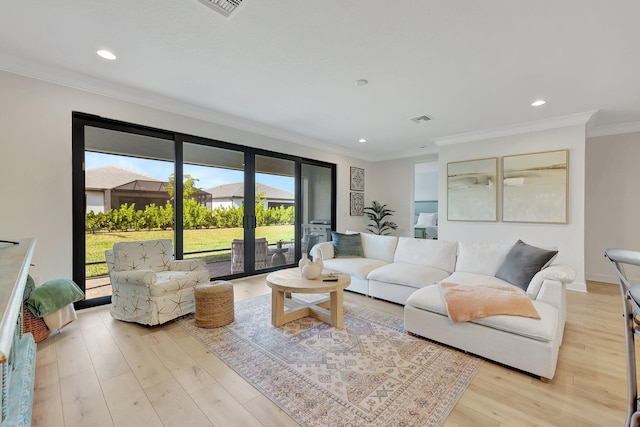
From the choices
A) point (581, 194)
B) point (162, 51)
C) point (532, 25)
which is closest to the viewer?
point (532, 25)

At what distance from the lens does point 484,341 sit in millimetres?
2107

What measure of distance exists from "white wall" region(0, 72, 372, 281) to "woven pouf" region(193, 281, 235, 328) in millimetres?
1541

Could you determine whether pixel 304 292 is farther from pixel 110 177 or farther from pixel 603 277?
pixel 603 277

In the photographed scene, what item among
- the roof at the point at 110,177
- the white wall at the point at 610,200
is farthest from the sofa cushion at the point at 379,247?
the white wall at the point at 610,200

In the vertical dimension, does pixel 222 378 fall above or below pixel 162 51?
below

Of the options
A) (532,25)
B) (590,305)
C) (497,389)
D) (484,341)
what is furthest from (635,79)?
(497,389)

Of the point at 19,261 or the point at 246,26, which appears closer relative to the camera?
the point at 19,261

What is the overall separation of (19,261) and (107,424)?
104 centimetres

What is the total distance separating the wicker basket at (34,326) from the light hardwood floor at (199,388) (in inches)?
2.9

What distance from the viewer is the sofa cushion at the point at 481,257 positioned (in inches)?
123

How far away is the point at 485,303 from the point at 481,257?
125 cm

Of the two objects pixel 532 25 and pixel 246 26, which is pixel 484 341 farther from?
pixel 246 26

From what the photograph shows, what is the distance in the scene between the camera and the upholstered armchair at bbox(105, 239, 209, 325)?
2.66 metres

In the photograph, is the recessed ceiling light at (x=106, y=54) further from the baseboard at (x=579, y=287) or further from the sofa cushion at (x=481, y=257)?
the baseboard at (x=579, y=287)
